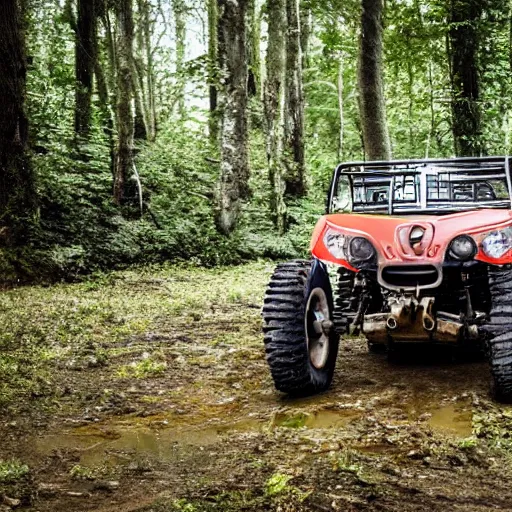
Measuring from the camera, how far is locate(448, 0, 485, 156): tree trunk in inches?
591

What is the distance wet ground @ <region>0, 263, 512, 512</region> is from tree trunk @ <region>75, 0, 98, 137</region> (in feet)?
38.8

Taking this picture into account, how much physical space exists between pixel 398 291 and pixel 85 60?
16.9m

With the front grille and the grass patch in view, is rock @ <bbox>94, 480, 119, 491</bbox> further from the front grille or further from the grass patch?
the front grille

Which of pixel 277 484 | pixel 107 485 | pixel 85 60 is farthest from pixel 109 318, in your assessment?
pixel 85 60

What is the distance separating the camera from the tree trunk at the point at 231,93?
1578 centimetres

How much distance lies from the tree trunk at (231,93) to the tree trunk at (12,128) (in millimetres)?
4549

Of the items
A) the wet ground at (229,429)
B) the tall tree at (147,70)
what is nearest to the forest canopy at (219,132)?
the tall tree at (147,70)

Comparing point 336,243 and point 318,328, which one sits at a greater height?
point 336,243

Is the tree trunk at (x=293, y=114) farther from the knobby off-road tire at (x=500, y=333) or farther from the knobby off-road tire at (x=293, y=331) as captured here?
the knobby off-road tire at (x=500, y=333)

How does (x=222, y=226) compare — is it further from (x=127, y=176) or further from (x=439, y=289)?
(x=439, y=289)

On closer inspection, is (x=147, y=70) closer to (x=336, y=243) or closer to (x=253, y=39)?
(x=253, y=39)

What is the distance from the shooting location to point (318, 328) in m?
5.66

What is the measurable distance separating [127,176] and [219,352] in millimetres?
9956

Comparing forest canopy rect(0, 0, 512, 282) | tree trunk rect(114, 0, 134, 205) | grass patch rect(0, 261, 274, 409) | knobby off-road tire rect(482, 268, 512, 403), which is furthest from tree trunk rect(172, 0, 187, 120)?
knobby off-road tire rect(482, 268, 512, 403)
